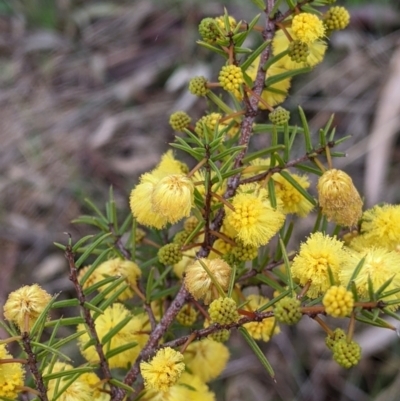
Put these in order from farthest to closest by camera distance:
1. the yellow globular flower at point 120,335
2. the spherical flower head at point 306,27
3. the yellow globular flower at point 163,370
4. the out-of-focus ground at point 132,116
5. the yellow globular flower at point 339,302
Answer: the out-of-focus ground at point 132,116 < the yellow globular flower at point 120,335 < the spherical flower head at point 306,27 < the yellow globular flower at point 163,370 < the yellow globular flower at point 339,302

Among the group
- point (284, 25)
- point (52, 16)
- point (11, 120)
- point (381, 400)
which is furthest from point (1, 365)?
point (52, 16)

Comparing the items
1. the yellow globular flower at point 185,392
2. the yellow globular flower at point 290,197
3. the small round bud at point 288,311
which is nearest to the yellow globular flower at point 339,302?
the small round bud at point 288,311

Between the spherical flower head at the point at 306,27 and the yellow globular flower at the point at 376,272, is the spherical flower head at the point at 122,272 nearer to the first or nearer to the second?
the yellow globular flower at the point at 376,272

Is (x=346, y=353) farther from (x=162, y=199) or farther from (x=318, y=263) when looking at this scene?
(x=162, y=199)

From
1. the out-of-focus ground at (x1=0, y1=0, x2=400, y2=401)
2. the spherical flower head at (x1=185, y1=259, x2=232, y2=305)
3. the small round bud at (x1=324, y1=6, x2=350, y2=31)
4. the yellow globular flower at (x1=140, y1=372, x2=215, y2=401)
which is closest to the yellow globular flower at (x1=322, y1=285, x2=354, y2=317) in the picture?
the spherical flower head at (x1=185, y1=259, x2=232, y2=305)

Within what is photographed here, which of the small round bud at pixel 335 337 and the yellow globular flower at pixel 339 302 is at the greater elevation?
the yellow globular flower at pixel 339 302

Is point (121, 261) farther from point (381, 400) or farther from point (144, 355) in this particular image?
point (381, 400)
